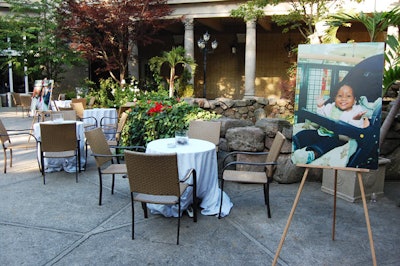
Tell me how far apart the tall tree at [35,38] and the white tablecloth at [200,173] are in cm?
1119

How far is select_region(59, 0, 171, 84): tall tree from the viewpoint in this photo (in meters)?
11.1

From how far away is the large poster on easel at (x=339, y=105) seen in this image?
255cm

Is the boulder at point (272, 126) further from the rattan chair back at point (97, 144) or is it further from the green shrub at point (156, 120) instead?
the rattan chair back at point (97, 144)

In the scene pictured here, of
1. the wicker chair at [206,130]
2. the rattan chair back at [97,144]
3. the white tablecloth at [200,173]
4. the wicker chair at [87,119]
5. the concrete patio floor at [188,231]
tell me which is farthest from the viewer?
the wicker chair at [87,119]

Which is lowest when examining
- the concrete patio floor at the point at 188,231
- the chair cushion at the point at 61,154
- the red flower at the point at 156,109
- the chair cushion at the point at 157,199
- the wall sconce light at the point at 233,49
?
the concrete patio floor at the point at 188,231

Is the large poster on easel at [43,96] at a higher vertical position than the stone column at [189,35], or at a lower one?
lower

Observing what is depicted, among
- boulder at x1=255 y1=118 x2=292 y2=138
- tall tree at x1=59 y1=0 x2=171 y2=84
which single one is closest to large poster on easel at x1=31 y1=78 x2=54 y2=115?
tall tree at x1=59 y1=0 x2=171 y2=84

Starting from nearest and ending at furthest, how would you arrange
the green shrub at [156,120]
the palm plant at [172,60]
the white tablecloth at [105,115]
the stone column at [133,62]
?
the green shrub at [156,120] → the white tablecloth at [105,115] → the palm plant at [172,60] → the stone column at [133,62]

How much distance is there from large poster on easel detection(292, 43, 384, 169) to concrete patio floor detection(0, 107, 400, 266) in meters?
0.91

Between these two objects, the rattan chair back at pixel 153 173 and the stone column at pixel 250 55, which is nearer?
the rattan chair back at pixel 153 173

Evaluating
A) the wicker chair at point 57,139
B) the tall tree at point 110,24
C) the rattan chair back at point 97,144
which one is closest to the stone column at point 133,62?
the tall tree at point 110,24

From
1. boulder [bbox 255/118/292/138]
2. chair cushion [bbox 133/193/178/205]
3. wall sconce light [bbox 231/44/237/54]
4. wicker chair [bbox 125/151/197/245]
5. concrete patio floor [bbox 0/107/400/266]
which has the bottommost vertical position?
concrete patio floor [bbox 0/107/400/266]

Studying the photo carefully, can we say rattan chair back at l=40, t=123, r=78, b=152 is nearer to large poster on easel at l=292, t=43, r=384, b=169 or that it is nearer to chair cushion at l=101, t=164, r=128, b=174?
chair cushion at l=101, t=164, r=128, b=174

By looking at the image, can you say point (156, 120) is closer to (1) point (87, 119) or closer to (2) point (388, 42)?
(1) point (87, 119)
